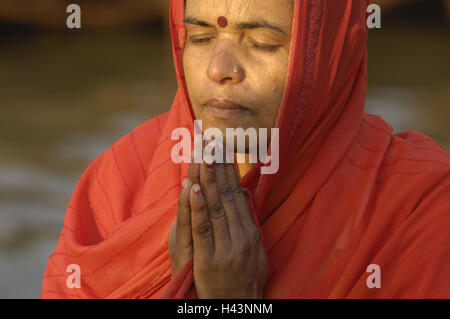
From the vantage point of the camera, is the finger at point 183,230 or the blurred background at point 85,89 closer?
the finger at point 183,230

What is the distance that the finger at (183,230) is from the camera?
127 cm

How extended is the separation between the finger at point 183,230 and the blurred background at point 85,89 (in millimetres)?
1803

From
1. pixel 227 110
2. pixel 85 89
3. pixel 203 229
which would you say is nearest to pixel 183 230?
pixel 203 229

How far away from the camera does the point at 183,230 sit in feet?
4.26

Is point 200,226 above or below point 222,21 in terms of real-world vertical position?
below

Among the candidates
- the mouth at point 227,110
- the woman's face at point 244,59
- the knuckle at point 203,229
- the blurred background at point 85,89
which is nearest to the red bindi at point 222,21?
the woman's face at point 244,59

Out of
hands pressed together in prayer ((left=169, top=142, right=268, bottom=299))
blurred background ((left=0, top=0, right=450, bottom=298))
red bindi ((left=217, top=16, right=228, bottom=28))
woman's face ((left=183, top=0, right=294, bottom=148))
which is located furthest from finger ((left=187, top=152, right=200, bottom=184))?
blurred background ((left=0, top=0, right=450, bottom=298))

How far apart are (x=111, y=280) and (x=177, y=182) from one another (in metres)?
0.27

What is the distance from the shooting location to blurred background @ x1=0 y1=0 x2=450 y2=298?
12.0 feet

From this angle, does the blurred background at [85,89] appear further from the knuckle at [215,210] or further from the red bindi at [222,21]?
the red bindi at [222,21]

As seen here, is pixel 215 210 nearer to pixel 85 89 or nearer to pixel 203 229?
pixel 203 229

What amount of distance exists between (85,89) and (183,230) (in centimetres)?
483

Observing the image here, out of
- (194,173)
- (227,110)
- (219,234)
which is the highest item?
(227,110)

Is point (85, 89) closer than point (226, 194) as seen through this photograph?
No
